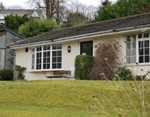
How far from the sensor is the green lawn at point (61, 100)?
6.68 metres

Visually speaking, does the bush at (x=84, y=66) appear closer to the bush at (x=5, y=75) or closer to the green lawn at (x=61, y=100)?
the green lawn at (x=61, y=100)

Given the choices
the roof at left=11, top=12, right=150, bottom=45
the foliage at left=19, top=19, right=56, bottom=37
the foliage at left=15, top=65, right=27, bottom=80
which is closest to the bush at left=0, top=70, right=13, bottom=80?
the foliage at left=15, top=65, right=27, bottom=80

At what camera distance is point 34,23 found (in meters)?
32.8

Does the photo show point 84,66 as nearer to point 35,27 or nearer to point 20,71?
point 20,71

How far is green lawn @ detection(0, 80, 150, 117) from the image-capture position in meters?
6.68

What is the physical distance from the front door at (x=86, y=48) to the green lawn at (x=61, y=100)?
638 cm

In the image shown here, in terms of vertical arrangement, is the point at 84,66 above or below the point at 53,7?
below

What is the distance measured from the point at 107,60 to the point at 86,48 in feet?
8.87

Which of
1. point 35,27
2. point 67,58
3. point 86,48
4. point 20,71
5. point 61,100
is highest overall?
point 35,27

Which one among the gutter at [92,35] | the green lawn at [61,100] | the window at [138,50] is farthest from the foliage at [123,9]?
the green lawn at [61,100]

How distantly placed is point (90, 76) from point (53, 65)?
385 centimetres

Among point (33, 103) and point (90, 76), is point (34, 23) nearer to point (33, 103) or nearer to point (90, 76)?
point (90, 76)

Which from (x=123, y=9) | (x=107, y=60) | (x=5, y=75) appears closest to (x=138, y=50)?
(x=107, y=60)

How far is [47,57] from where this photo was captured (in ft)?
57.7
